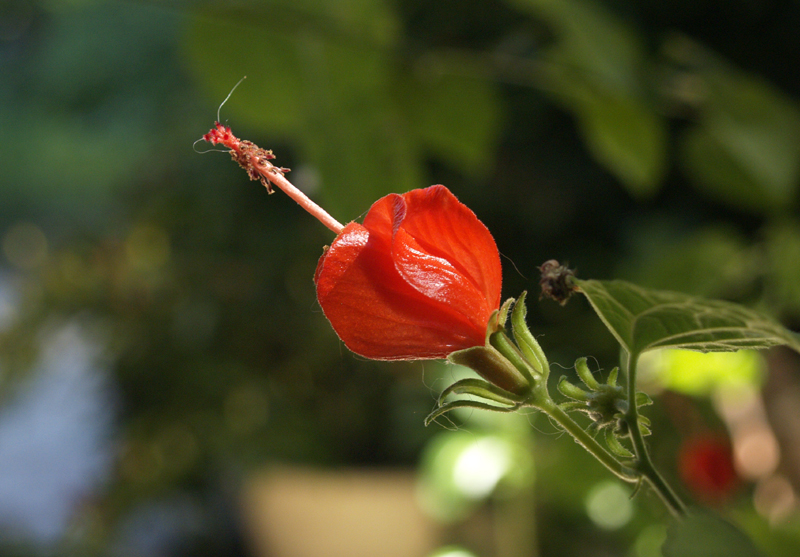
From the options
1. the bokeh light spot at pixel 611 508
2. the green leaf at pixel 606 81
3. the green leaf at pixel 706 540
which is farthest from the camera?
the bokeh light spot at pixel 611 508

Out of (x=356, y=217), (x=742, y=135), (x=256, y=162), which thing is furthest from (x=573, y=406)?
(x=742, y=135)

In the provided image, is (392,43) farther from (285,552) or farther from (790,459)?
(285,552)

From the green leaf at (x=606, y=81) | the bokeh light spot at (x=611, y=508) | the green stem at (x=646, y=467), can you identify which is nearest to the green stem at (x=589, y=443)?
the green stem at (x=646, y=467)

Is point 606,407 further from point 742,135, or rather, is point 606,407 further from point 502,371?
point 742,135

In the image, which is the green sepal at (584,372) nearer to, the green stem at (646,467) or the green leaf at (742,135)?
the green stem at (646,467)

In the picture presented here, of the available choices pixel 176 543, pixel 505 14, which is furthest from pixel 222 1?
pixel 176 543
